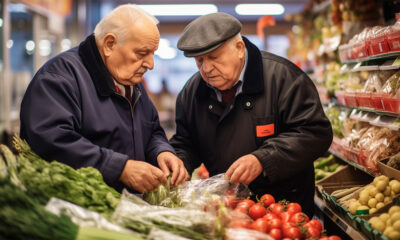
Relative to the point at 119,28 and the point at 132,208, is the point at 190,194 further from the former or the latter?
the point at 119,28

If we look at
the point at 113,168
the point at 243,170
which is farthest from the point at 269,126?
the point at 113,168

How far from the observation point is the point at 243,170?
8.13 ft

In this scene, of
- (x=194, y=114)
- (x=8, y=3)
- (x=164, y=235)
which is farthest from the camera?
(x=8, y=3)

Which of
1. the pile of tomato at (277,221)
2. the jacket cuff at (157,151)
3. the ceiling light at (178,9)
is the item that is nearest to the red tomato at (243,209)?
the pile of tomato at (277,221)

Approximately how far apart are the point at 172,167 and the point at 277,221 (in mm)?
637

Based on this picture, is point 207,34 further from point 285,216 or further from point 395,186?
point 395,186

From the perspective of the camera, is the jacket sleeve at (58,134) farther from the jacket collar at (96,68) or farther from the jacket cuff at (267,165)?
the jacket cuff at (267,165)

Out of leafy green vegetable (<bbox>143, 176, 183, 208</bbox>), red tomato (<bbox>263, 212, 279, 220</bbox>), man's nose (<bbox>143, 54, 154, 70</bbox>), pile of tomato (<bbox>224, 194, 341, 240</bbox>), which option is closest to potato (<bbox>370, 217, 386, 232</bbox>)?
pile of tomato (<bbox>224, 194, 341, 240</bbox>)

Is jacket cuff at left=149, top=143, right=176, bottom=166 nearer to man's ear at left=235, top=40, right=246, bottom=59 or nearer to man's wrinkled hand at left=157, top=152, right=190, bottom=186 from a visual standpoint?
man's wrinkled hand at left=157, top=152, right=190, bottom=186

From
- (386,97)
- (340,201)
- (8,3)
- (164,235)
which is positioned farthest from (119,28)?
(8,3)

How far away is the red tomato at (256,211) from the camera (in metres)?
2.34

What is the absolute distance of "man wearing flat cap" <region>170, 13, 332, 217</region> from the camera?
264 cm

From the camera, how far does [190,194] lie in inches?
93.1

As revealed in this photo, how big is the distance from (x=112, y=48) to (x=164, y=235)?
1.09 metres
